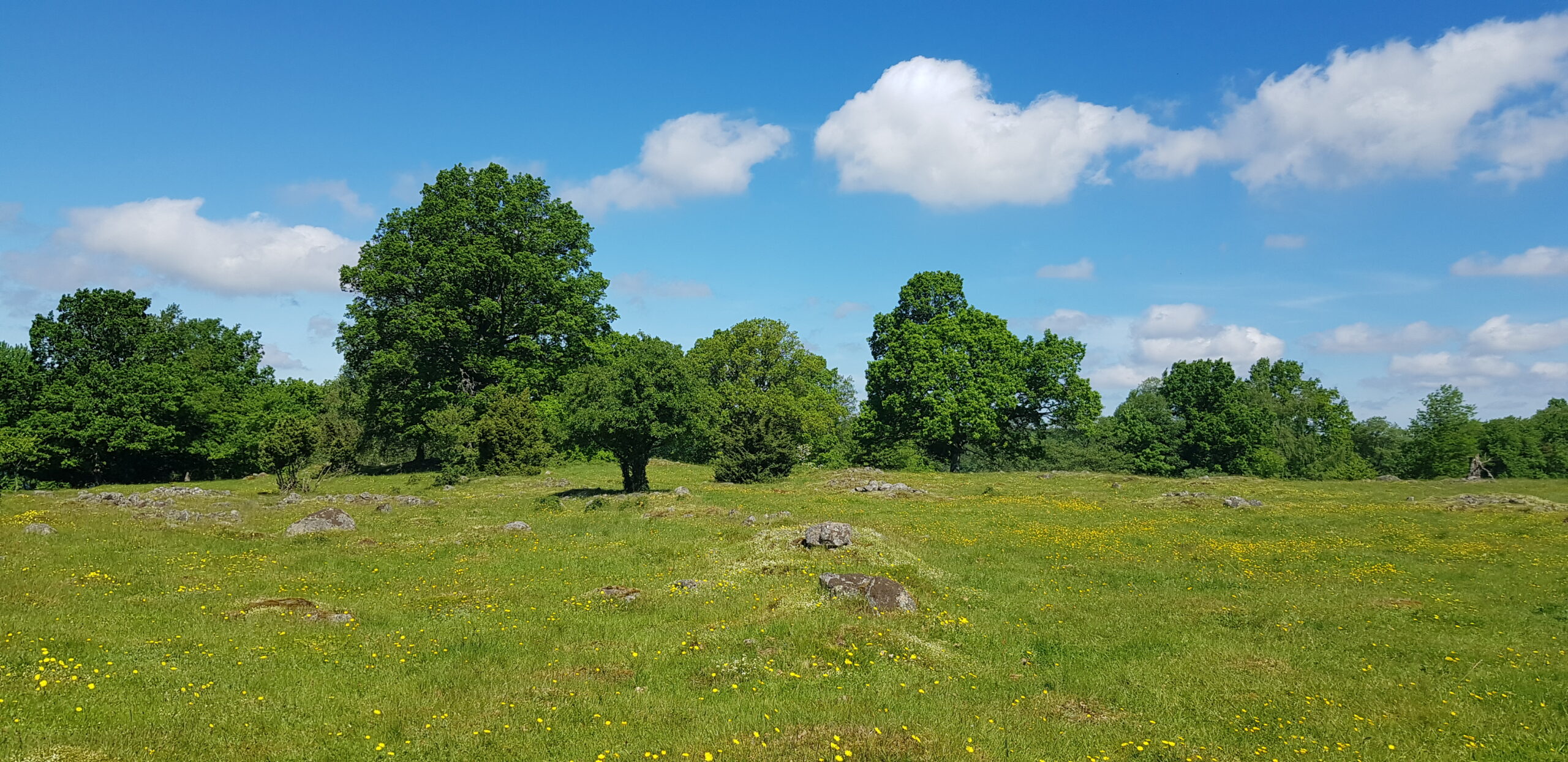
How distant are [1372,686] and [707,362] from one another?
6929 centimetres

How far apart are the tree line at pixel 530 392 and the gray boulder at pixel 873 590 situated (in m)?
23.6

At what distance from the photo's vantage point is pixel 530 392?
57594 millimetres

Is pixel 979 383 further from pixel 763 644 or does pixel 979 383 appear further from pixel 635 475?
pixel 763 644

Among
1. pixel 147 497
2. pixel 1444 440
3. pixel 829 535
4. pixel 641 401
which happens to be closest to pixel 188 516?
pixel 147 497

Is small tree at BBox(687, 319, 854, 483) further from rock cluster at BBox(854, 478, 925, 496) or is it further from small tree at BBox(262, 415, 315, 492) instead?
small tree at BBox(262, 415, 315, 492)

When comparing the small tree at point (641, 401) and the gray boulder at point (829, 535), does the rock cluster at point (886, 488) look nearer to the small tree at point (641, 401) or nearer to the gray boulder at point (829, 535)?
the small tree at point (641, 401)

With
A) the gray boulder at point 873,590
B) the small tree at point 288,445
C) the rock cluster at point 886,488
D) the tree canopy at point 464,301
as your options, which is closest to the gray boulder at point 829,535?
the gray boulder at point 873,590

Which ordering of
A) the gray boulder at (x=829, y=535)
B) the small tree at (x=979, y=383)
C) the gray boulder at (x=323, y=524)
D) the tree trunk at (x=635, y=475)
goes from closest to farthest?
1. the gray boulder at (x=829, y=535)
2. the gray boulder at (x=323, y=524)
3. the tree trunk at (x=635, y=475)
4. the small tree at (x=979, y=383)

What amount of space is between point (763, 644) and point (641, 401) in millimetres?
27392

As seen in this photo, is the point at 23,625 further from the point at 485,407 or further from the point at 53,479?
the point at 53,479

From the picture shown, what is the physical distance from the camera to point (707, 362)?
8038cm

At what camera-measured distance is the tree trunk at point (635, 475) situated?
44719mm

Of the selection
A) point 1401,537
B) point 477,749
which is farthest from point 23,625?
point 1401,537

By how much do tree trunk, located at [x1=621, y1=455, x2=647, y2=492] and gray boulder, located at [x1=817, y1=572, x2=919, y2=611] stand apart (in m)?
26.4
